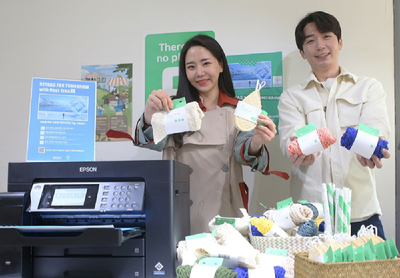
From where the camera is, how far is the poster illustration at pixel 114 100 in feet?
6.98

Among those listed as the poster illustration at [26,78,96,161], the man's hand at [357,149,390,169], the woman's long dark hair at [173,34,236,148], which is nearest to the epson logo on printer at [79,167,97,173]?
the poster illustration at [26,78,96,161]

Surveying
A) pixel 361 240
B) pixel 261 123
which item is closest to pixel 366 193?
pixel 261 123

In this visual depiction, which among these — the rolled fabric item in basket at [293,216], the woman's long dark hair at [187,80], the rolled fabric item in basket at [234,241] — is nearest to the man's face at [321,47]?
the woman's long dark hair at [187,80]

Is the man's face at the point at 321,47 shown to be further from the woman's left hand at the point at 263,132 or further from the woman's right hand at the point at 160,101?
the woman's right hand at the point at 160,101

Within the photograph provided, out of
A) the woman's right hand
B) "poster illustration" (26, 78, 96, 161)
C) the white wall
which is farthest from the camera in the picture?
the white wall

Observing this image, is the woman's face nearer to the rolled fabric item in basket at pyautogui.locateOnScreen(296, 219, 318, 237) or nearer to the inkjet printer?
the inkjet printer

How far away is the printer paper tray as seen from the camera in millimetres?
845

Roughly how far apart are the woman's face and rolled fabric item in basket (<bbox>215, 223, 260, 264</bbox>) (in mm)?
960

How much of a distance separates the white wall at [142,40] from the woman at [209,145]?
1.13 ft

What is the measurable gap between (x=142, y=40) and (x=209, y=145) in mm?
893

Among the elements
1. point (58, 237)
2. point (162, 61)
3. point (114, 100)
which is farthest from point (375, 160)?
point (114, 100)

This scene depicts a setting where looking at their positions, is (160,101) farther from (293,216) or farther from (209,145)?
(293,216)

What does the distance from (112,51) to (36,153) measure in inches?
47.9

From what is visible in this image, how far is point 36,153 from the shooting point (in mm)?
1115
